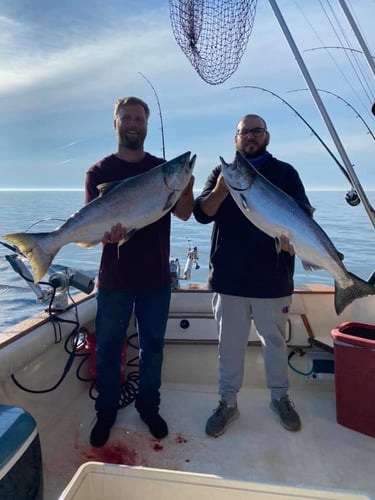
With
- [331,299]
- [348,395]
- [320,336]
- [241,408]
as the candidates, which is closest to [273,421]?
[241,408]

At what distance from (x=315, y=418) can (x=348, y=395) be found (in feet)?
1.04

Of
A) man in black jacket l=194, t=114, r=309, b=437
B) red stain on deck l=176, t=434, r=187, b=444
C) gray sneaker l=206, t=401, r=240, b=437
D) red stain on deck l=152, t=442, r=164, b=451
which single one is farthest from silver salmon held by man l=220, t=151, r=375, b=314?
red stain on deck l=152, t=442, r=164, b=451

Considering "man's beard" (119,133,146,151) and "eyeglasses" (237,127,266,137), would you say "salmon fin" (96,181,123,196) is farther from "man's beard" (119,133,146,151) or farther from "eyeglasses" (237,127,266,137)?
"eyeglasses" (237,127,266,137)

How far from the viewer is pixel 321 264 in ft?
8.14

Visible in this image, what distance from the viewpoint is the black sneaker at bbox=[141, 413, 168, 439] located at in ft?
8.84

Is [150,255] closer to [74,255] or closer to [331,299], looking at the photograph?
[331,299]

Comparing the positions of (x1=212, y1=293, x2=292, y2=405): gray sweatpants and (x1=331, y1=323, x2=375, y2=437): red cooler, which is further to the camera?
(x1=212, y1=293, x2=292, y2=405): gray sweatpants

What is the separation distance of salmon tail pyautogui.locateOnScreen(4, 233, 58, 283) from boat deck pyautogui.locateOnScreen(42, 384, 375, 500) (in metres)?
1.12

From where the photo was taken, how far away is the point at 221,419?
9.08ft

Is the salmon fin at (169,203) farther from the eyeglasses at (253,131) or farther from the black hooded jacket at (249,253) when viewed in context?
the eyeglasses at (253,131)

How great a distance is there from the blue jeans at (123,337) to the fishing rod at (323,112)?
163 cm

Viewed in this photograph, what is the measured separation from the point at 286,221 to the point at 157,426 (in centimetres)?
159

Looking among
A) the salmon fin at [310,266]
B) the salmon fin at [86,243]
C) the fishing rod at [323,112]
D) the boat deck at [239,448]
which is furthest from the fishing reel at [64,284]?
the fishing rod at [323,112]

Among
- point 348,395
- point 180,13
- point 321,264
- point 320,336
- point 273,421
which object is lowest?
point 273,421
